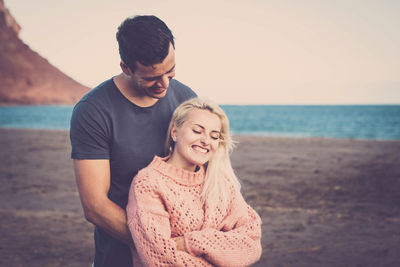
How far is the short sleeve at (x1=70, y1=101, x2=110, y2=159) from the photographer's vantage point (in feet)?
7.31

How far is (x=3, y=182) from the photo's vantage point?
29.9 feet

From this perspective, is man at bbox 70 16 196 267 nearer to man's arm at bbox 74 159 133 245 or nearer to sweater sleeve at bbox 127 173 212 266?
man's arm at bbox 74 159 133 245

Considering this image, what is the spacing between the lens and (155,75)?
87.3 inches

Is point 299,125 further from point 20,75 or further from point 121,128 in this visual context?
point 20,75

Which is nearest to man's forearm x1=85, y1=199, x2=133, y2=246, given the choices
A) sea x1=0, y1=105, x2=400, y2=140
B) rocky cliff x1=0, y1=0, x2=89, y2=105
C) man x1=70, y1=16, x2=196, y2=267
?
man x1=70, y1=16, x2=196, y2=267

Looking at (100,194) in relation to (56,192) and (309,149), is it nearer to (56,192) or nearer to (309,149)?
(56,192)

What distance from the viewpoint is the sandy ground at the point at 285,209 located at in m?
5.03

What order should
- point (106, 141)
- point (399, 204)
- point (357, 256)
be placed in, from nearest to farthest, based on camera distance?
point (106, 141) < point (357, 256) < point (399, 204)

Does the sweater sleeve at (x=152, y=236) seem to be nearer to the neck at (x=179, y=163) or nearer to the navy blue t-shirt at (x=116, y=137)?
the navy blue t-shirt at (x=116, y=137)

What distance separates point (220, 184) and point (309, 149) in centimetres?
1286

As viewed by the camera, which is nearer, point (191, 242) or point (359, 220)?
point (191, 242)

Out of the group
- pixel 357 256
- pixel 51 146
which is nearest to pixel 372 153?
pixel 357 256

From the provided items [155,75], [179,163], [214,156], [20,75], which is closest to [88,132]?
[155,75]

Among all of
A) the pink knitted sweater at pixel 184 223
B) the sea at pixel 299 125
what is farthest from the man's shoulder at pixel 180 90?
the sea at pixel 299 125
